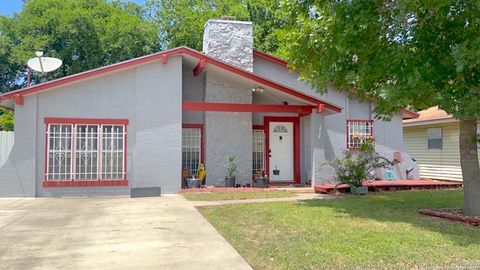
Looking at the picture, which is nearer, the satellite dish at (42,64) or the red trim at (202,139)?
the satellite dish at (42,64)

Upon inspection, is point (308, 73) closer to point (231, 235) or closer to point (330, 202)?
point (330, 202)

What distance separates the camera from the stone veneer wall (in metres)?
15.2

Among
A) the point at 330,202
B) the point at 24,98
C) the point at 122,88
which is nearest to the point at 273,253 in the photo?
the point at 330,202

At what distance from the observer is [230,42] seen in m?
16.5

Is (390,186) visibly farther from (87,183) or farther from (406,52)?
(87,183)

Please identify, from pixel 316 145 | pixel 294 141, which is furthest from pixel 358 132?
pixel 316 145

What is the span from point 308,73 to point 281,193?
410 cm

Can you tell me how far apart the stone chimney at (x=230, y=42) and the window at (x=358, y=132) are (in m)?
4.65

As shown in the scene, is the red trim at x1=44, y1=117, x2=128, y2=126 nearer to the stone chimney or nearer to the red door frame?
the stone chimney

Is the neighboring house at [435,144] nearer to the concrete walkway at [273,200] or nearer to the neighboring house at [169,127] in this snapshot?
the neighboring house at [169,127]

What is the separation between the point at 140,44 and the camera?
32.3 metres

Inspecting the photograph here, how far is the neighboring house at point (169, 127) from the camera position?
43.0 ft

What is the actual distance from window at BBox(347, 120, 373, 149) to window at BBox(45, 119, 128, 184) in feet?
28.5

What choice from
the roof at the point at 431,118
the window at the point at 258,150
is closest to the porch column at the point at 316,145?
A: the window at the point at 258,150
